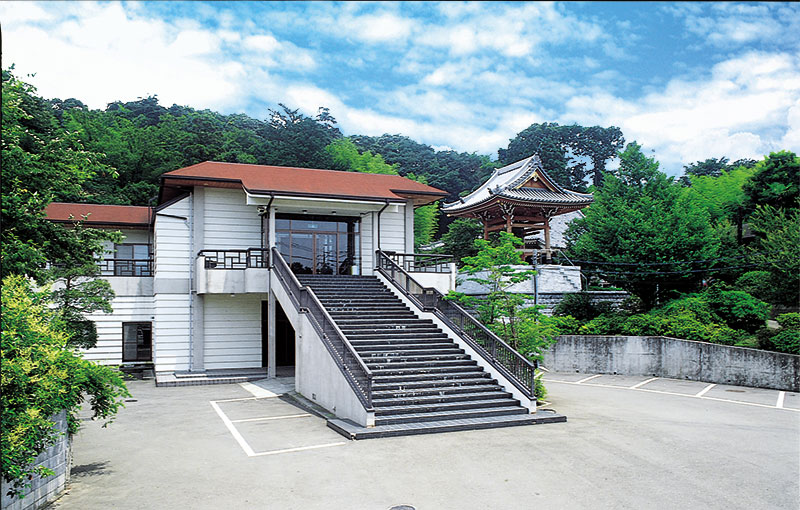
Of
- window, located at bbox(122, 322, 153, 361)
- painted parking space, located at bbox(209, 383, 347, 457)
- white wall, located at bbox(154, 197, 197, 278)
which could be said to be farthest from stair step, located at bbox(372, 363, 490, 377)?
window, located at bbox(122, 322, 153, 361)

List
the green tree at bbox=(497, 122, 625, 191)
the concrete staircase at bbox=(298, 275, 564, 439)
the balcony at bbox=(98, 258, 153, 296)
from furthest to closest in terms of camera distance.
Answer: the green tree at bbox=(497, 122, 625, 191) < the balcony at bbox=(98, 258, 153, 296) < the concrete staircase at bbox=(298, 275, 564, 439)

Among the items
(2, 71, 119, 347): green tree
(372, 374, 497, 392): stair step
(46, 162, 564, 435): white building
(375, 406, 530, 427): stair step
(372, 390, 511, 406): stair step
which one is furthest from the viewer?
(46, 162, 564, 435): white building

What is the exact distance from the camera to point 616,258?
24672 mm

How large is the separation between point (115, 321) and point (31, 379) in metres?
17.0

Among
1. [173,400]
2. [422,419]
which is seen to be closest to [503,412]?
[422,419]

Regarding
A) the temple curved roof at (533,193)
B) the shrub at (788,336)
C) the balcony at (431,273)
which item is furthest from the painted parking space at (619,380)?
the temple curved roof at (533,193)

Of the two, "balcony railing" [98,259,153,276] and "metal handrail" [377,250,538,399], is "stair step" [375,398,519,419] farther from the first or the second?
"balcony railing" [98,259,153,276]

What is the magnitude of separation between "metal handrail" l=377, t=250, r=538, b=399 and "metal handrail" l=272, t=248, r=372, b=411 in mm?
3464

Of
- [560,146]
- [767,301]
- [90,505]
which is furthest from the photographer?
[560,146]

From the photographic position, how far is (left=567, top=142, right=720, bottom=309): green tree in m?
23.4

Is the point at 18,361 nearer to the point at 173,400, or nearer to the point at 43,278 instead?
the point at 43,278

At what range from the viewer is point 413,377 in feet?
45.0

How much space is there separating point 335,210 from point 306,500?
14097mm

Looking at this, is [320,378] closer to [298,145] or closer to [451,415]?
[451,415]
